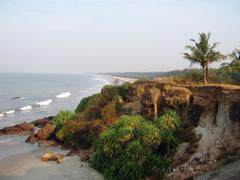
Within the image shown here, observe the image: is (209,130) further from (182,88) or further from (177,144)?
(182,88)

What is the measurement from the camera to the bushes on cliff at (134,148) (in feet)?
87.8

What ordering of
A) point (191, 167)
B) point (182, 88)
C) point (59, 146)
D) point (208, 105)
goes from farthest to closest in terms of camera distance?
point (59, 146) → point (182, 88) → point (208, 105) → point (191, 167)

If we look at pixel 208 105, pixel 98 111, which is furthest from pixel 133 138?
pixel 98 111

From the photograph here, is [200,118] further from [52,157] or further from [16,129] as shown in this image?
[16,129]

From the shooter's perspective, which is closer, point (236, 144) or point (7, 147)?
point (236, 144)

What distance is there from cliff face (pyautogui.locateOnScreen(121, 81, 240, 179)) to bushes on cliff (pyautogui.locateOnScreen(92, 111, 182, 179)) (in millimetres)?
1328

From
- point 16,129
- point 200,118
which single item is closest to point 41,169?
point 200,118

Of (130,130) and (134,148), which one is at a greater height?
(130,130)

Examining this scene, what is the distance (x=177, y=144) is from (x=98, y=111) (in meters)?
13.3

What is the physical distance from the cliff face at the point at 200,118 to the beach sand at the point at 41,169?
707 centimetres

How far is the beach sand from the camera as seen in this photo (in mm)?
28000

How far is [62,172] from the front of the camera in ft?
94.8

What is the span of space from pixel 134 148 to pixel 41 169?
27.0ft

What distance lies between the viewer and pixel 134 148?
27.2 m
